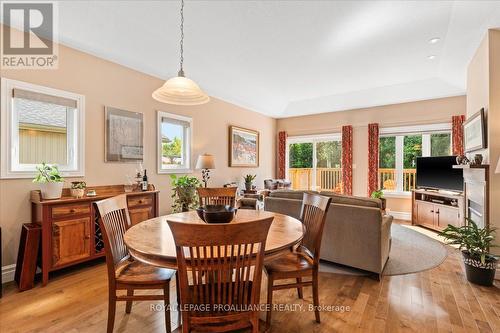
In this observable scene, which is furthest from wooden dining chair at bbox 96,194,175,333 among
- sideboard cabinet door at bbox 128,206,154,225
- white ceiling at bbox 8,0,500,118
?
white ceiling at bbox 8,0,500,118

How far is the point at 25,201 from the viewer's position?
283 cm

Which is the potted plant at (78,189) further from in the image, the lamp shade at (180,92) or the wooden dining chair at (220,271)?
the wooden dining chair at (220,271)

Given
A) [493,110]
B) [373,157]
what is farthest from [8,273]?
[373,157]

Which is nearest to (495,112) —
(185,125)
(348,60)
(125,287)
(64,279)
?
(348,60)

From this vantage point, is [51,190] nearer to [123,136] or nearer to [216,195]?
[123,136]

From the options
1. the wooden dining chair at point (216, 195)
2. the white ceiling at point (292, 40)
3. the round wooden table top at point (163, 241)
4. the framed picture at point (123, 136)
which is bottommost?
the round wooden table top at point (163, 241)

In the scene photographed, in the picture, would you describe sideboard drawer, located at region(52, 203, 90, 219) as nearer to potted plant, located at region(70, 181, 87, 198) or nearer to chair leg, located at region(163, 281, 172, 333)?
potted plant, located at region(70, 181, 87, 198)

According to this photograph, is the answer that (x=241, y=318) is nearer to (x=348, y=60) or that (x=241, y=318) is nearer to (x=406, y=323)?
(x=406, y=323)

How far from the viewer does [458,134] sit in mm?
5246

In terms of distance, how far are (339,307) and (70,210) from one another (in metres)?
2.97

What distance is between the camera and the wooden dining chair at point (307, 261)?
1.91 m

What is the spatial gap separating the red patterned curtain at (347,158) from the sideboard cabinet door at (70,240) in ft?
18.7

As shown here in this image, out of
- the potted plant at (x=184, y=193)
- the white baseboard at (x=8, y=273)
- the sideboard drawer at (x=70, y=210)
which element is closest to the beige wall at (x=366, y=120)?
the potted plant at (x=184, y=193)

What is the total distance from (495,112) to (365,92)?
3211mm
